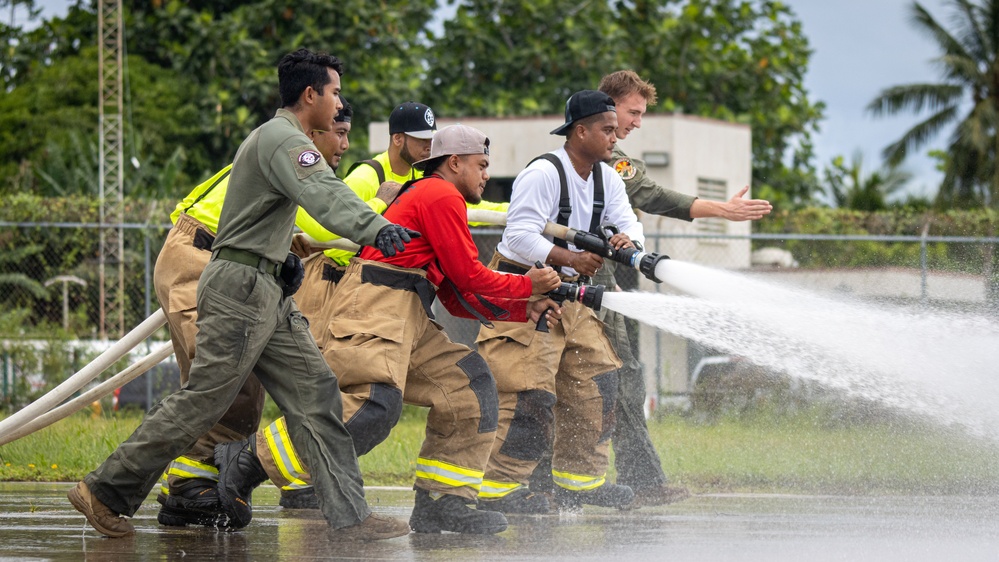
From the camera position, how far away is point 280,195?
214 inches

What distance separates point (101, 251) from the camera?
1276cm

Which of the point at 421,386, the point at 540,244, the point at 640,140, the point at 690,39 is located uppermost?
the point at 690,39

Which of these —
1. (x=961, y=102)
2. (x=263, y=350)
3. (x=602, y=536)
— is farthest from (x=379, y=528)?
(x=961, y=102)

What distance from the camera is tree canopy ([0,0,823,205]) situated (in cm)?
2497

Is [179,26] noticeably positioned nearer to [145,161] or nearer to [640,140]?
[145,161]

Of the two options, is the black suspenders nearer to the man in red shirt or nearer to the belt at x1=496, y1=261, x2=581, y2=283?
the belt at x1=496, y1=261, x2=581, y2=283

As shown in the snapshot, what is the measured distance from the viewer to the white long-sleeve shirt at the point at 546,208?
657cm

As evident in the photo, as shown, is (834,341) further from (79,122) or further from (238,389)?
(79,122)

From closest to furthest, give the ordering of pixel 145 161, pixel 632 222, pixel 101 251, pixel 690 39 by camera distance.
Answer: pixel 632 222, pixel 101 251, pixel 145 161, pixel 690 39

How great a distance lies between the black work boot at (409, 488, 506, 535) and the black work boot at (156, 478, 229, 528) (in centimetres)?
93

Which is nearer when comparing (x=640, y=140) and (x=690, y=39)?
(x=640, y=140)

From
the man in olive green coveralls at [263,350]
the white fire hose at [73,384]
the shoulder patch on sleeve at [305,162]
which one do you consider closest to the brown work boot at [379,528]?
the man in olive green coveralls at [263,350]

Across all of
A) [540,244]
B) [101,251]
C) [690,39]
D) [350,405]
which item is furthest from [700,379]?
[690,39]

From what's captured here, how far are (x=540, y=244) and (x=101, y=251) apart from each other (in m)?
7.44
